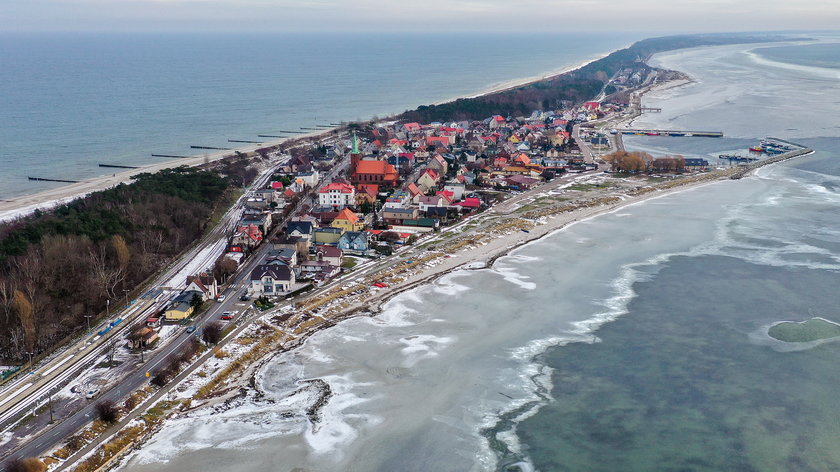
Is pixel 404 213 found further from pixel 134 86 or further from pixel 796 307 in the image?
pixel 134 86

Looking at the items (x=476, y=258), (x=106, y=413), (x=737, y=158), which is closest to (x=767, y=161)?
→ (x=737, y=158)

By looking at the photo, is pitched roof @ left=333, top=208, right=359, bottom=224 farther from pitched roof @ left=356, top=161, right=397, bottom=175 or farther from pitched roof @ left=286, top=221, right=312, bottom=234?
pitched roof @ left=356, top=161, right=397, bottom=175

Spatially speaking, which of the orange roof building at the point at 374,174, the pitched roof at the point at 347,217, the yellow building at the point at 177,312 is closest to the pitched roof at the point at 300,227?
the pitched roof at the point at 347,217

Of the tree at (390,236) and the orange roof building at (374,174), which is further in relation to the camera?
the orange roof building at (374,174)

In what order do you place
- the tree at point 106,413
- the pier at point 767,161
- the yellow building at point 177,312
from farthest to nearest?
the pier at point 767,161
the yellow building at point 177,312
the tree at point 106,413

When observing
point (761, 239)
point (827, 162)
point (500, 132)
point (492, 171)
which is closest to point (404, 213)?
point (492, 171)

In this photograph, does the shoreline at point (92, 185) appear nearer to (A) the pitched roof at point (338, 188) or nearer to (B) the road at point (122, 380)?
(B) the road at point (122, 380)

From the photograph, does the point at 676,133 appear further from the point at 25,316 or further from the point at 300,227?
the point at 25,316
